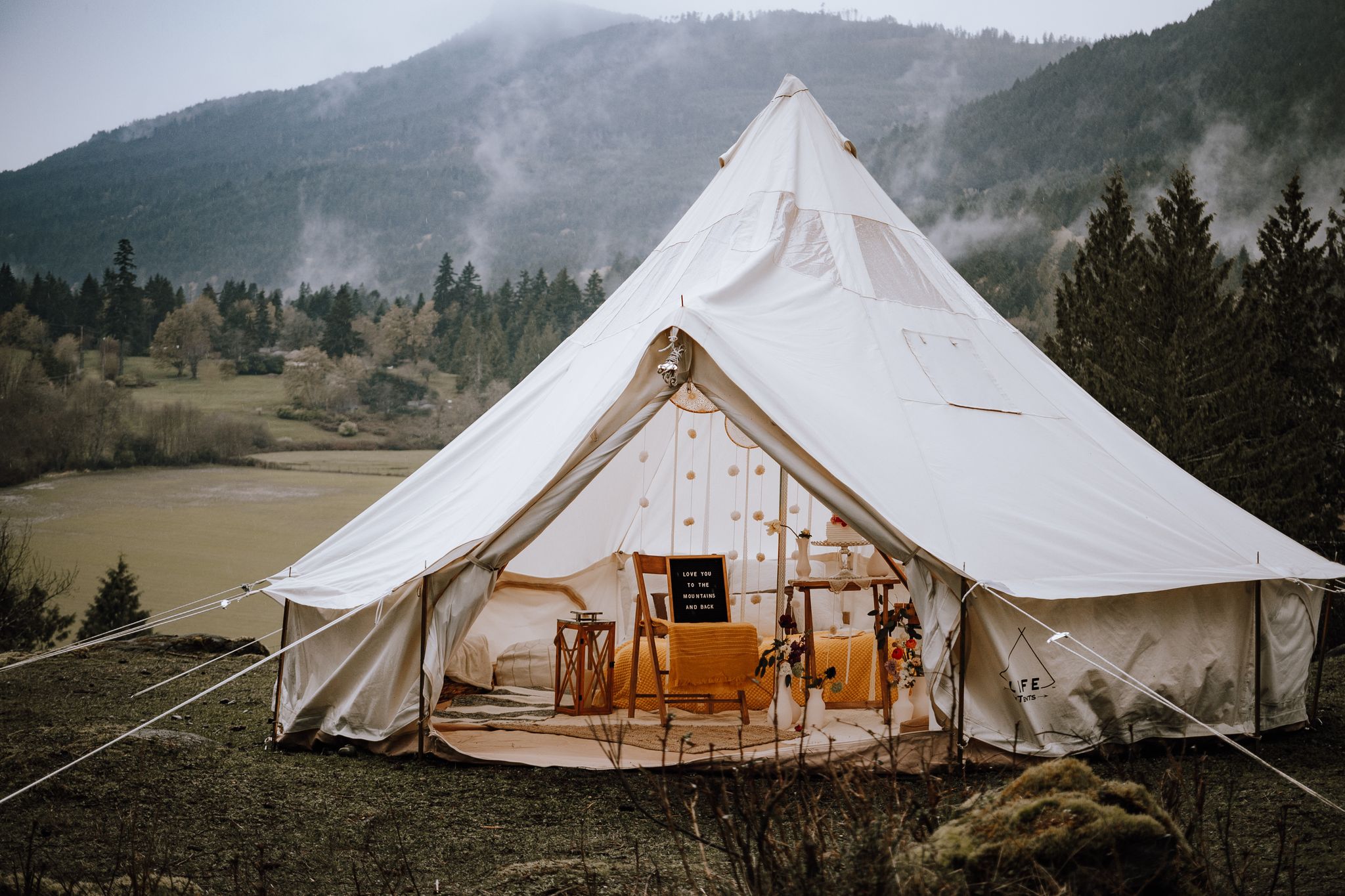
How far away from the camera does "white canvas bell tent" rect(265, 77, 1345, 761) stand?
4211 millimetres

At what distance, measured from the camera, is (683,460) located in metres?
7.80

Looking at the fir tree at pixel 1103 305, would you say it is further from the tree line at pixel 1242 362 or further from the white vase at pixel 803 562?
the white vase at pixel 803 562

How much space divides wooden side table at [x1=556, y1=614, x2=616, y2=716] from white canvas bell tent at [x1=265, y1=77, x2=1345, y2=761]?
1.09m

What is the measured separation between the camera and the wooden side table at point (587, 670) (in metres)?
5.68

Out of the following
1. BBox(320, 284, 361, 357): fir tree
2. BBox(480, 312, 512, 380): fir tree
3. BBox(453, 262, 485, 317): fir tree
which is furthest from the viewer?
BBox(453, 262, 485, 317): fir tree

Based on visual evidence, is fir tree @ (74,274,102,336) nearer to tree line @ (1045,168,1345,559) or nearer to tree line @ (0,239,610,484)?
tree line @ (0,239,610,484)

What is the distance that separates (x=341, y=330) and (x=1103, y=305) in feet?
44.8

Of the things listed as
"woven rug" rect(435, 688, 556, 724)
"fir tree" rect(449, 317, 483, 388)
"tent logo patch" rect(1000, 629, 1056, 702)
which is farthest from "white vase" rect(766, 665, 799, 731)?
"fir tree" rect(449, 317, 483, 388)

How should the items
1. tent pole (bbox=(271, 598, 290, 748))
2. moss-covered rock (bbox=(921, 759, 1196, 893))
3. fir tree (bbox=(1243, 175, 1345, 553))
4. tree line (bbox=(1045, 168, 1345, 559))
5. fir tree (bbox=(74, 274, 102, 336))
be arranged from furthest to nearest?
fir tree (bbox=(74, 274, 102, 336)), tree line (bbox=(1045, 168, 1345, 559)), fir tree (bbox=(1243, 175, 1345, 553)), tent pole (bbox=(271, 598, 290, 748)), moss-covered rock (bbox=(921, 759, 1196, 893))

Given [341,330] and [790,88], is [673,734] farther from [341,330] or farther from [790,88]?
[341,330]

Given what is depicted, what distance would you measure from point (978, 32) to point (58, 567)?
61.6 m

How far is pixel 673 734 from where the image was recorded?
17.2 feet

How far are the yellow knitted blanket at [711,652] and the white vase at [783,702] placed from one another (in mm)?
305

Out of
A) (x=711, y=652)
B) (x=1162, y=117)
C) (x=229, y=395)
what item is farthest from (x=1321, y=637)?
(x=1162, y=117)
